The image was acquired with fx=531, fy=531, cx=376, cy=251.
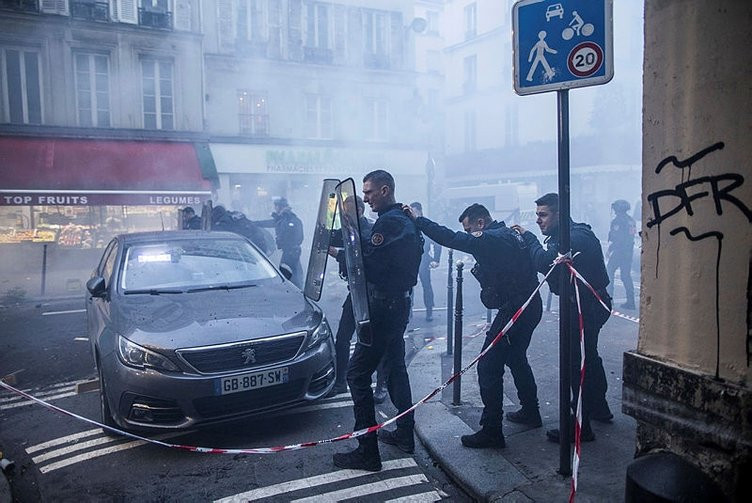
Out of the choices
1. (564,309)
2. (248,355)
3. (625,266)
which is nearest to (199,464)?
(248,355)

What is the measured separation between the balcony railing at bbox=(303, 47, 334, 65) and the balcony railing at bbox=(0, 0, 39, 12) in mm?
8518

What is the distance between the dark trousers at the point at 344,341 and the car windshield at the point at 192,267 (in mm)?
849

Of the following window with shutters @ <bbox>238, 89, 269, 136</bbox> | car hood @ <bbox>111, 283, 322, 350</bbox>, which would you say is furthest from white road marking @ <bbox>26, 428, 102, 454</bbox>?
window with shutters @ <bbox>238, 89, 269, 136</bbox>

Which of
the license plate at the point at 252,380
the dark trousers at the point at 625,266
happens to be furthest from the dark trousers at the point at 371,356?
the dark trousers at the point at 625,266

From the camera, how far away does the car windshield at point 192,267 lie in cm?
478

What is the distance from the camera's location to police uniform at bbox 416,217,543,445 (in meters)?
3.67

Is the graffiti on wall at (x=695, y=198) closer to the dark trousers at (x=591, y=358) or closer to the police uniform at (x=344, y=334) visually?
the dark trousers at (x=591, y=358)

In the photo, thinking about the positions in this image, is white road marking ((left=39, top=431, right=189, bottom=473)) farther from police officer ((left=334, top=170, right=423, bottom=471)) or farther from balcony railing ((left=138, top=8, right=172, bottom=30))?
balcony railing ((left=138, top=8, right=172, bottom=30))

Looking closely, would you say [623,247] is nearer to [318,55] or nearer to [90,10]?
[318,55]

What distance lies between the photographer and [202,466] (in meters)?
3.58

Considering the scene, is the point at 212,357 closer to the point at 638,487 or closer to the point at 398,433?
the point at 398,433

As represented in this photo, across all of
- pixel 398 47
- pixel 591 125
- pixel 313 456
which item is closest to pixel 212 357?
pixel 313 456

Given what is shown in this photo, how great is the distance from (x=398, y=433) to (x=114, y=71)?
55.2ft

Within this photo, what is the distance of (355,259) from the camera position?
365 cm
